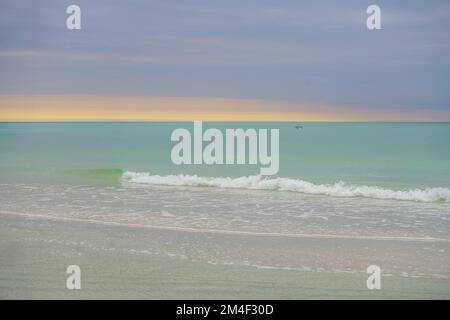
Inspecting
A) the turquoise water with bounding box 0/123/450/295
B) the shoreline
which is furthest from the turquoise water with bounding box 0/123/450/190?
the shoreline

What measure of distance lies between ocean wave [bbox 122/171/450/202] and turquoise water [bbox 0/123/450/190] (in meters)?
0.22

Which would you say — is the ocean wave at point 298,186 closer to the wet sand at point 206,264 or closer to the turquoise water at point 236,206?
the turquoise water at point 236,206

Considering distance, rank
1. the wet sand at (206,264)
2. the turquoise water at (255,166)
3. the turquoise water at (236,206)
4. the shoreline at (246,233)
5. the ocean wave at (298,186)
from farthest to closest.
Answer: the turquoise water at (255,166) < the ocean wave at (298,186) < the shoreline at (246,233) < the turquoise water at (236,206) < the wet sand at (206,264)

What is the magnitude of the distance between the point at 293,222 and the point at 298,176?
9.45ft

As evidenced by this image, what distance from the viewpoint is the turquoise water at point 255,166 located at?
809cm

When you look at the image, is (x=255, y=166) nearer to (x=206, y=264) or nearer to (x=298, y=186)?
(x=298, y=186)

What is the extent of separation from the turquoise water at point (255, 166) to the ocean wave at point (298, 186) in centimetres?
22

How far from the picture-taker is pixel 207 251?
4141mm

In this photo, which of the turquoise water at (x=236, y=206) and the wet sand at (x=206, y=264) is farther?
the turquoise water at (x=236, y=206)

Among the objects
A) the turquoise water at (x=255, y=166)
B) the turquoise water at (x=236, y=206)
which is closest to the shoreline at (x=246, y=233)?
the turquoise water at (x=236, y=206)

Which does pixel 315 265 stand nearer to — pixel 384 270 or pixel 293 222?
pixel 384 270

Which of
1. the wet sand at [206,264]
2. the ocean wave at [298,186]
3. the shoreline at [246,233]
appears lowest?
the wet sand at [206,264]

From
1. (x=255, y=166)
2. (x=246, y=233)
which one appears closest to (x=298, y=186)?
(x=255, y=166)

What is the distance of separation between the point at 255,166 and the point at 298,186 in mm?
1462
